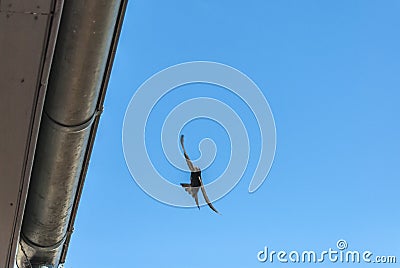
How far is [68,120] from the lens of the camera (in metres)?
2.08

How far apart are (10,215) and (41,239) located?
0.48 metres

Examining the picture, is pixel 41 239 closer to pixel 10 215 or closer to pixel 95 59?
pixel 10 215

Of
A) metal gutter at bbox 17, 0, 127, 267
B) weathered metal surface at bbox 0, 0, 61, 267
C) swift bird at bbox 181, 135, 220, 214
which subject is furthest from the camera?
swift bird at bbox 181, 135, 220, 214

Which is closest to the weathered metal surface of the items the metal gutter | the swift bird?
the metal gutter

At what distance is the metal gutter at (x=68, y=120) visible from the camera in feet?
5.88

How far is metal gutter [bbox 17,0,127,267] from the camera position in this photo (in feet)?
5.88

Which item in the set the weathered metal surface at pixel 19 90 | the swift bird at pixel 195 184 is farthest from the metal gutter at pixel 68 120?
the swift bird at pixel 195 184

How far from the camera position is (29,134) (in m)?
1.98

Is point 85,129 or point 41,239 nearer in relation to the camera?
point 85,129

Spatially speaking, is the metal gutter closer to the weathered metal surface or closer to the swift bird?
the weathered metal surface

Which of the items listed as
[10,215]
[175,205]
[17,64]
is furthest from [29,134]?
[175,205]

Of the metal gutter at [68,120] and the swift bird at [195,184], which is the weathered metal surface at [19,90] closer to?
the metal gutter at [68,120]

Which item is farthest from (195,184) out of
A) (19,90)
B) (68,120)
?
(19,90)

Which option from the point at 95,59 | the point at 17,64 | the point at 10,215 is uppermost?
the point at 95,59
